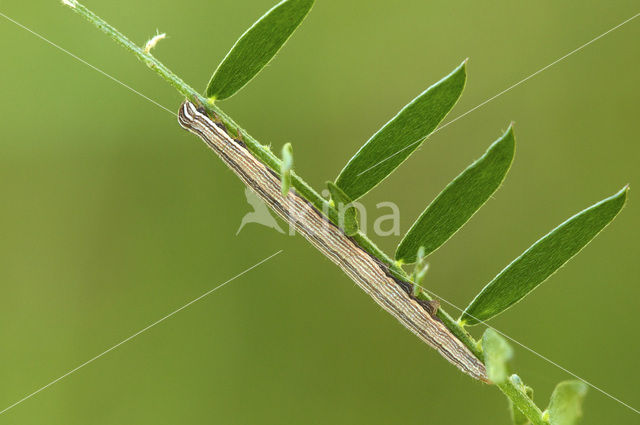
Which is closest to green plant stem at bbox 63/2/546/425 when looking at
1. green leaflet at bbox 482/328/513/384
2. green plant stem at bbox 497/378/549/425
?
green plant stem at bbox 497/378/549/425

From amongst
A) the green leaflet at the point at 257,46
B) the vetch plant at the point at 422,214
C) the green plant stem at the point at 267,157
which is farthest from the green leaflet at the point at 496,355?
the green leaflet at the point at 257,46

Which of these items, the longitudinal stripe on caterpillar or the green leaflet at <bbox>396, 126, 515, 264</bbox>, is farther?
the longitudinal stripe on caterpillar

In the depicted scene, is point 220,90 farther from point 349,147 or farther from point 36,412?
point 36,412

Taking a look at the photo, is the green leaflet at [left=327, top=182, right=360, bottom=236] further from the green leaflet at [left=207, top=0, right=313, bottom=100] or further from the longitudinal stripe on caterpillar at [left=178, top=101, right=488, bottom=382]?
the green leaflet at [left=207, top=0, right=313, bottom=100]

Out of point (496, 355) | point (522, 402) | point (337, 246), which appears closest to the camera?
point (496, 355)

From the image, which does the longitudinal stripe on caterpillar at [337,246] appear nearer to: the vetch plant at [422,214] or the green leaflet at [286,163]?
the vetch plant at [422,214]
